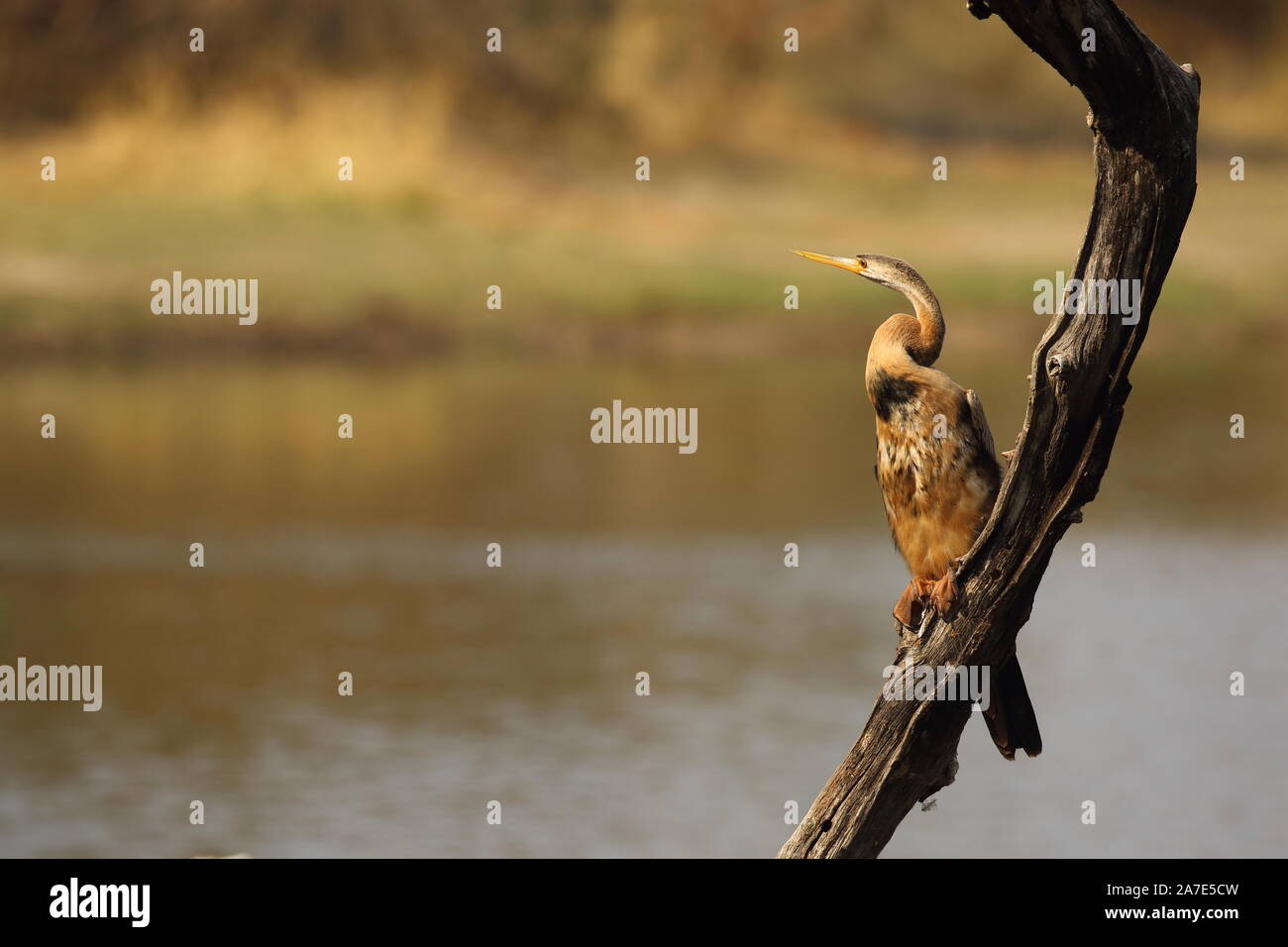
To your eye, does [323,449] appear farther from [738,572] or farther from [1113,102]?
[1113,102]

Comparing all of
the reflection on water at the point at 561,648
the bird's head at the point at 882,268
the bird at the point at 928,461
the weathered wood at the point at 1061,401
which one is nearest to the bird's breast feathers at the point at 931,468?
the bird at the point at 928,461

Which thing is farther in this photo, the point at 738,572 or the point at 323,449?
the point at 323,449

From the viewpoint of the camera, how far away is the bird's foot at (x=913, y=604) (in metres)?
5.90

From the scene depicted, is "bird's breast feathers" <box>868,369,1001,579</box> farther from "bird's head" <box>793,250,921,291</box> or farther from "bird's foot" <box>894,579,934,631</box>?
"bird's head" <box>793,250,921,291</box>

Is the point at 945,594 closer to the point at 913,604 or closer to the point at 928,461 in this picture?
the point at 913,604

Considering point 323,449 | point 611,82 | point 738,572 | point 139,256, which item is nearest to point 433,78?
point 611,82

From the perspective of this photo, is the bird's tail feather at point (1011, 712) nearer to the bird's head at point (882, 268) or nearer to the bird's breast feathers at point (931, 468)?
the bird's breast feathers at point (931, 468)

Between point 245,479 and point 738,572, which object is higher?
point 245,479

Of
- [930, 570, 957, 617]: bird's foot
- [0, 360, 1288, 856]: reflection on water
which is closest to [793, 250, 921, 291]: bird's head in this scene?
[930, 570, 957, 617]: bird's foot

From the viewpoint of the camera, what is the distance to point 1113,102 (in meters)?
4.97

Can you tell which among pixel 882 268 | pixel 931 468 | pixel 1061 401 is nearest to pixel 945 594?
pixel 931 468

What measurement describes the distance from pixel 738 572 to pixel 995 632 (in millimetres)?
25324

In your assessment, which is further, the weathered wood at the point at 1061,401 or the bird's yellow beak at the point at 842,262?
the bird's yellow beak at the point at 842,262

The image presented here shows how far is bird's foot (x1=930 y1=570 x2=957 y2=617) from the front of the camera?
577cm
